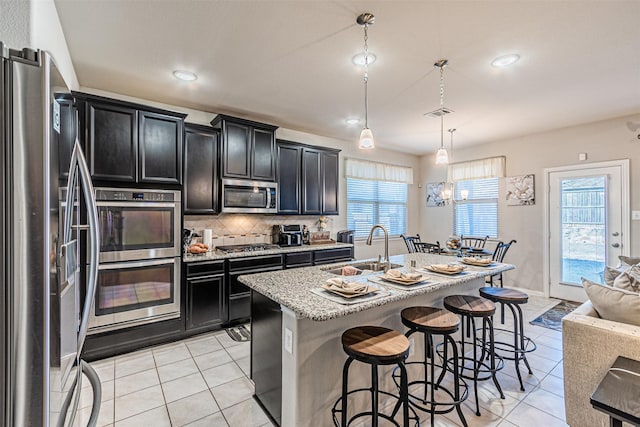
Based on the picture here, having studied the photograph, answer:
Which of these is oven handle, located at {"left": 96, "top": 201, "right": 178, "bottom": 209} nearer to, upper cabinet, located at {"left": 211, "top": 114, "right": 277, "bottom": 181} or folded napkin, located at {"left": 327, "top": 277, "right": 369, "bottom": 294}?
upper cabinet, located at {"left": 211, "top": 114, "right": 277, "bottom": 181}

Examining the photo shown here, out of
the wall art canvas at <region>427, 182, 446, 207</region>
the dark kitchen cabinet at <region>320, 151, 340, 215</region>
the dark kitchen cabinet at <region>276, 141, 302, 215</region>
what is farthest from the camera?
the wall art canvas at <region>427, 182, 446, 207</region>

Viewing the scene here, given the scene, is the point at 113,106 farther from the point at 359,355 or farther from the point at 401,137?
the point at 401,137

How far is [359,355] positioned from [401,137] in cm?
443

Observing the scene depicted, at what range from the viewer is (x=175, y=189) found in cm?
322

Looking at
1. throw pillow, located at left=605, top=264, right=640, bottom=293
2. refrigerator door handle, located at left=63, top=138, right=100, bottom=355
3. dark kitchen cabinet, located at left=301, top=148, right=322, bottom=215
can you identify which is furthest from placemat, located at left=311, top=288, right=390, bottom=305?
dark kitchen cabinet, located at left=301, top=148, right=322, bottom=215

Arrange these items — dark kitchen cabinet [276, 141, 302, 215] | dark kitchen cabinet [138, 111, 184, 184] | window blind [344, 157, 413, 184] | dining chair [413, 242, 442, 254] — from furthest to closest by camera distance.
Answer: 1. window blind [344, 157, 413, 184]
2. dining chair [413, 242, 442, 254]
3. dark kitchen cabinet [276, 141, 302, 215]
4. dark kitchen cabinet [138, 111, 184, 184]

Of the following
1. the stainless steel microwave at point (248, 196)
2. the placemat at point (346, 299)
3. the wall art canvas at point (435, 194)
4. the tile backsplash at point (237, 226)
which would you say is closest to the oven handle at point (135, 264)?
the tile backsplash at point (237, 226)

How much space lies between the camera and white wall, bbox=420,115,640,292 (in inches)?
163

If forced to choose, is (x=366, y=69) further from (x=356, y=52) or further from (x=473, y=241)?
(x=473, y=241)

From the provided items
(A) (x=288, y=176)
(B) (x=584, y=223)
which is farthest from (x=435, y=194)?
(A) (x=288, y=176)

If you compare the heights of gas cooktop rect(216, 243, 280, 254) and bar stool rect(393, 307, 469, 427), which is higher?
gas cooktop rect(216, 243, 280, 254)

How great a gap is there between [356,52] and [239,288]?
2.79 metres

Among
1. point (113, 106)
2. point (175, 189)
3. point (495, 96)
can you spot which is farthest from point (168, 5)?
point (495, 96)

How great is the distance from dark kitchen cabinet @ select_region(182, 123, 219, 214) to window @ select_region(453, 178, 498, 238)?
4.77 meters
